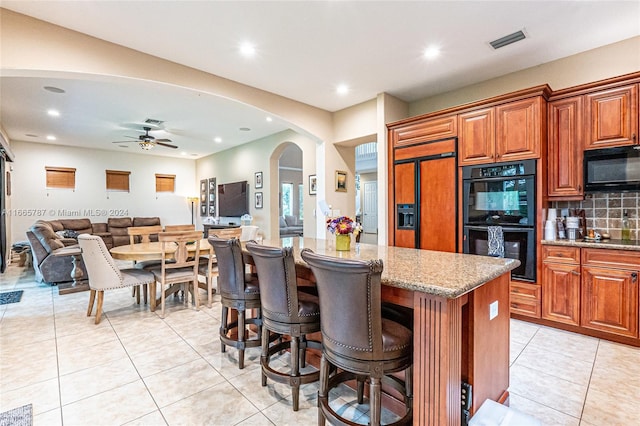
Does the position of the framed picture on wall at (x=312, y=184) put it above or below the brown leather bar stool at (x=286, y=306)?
above

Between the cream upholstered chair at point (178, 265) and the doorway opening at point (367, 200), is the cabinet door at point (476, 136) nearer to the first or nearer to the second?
the cream upholstered chair at point (178, 265)

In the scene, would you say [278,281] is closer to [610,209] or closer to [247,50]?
[247,50]

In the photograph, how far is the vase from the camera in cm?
248

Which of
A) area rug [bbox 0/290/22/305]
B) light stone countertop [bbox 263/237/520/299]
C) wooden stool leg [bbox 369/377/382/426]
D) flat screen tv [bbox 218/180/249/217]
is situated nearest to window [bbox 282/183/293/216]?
flat screen tv [bbox 218/180/249/217]

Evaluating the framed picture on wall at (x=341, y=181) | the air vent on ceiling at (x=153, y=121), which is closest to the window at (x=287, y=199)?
the air vent on ceiling at (x=153, y=121)

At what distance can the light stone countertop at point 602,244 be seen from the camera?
103 inches

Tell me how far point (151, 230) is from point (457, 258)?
4.34m

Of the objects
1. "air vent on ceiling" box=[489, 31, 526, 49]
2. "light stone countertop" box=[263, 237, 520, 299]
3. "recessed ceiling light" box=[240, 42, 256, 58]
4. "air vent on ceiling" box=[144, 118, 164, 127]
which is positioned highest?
"air vent on ceiling" box=[144, 118, 164, 127]

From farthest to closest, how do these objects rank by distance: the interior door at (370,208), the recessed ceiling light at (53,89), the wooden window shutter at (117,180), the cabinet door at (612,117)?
the interior door at (370,208) → the wooden window shutter at (117,180) → the recessed ceiling light at (53,89) → the cabinet door at (612,117)

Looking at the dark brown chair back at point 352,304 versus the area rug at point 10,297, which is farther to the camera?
the area rug at point 10,297

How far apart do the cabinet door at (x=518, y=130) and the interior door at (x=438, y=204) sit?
0.54m

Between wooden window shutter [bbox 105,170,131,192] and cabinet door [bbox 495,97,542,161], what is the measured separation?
9.21 meters

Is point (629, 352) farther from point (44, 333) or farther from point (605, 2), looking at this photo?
point (44, 333)

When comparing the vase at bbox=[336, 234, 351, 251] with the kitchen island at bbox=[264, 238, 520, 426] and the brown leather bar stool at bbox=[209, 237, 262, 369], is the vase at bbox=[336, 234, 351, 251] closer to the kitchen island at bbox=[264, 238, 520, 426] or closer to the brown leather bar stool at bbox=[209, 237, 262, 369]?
the kitchen island at bbox=[264, 238, 520, 426]
